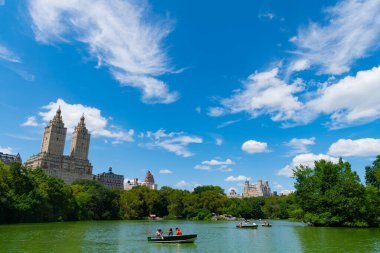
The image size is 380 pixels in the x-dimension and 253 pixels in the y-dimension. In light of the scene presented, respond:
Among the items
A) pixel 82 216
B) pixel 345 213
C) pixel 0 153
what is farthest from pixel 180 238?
pixel 0 153

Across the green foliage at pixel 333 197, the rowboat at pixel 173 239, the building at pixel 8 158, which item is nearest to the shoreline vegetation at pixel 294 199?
the green foliage at pixel 333 197

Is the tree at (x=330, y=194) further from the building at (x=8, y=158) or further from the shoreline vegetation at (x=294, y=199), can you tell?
the building at (x=8, y=158)

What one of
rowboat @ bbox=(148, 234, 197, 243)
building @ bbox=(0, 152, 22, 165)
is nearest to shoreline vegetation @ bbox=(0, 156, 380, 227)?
rowboat @ bbox=(148, 234, 197, 243)

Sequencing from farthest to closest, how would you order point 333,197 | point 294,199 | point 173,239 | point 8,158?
point 8,158 → point 294,199 → point 333,197 → point 173,239

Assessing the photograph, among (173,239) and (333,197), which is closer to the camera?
(173,239)

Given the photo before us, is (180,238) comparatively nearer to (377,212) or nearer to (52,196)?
(377,212)

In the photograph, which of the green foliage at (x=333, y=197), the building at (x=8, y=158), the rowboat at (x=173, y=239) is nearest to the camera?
the rowboat at (x=173, y=239)

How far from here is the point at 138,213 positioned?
115 m

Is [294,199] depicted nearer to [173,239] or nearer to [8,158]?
[173,239]

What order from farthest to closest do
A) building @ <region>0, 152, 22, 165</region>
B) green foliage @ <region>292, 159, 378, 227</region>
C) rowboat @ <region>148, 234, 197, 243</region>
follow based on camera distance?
1. building @ <region>0, 152, 22, 165</region>
2. green foliage @ <region>292, 159, 378, 227</region>
3. rowboat @ <region>148, 234, 197, 243</region>

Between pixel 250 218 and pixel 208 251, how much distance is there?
104925 millimetres

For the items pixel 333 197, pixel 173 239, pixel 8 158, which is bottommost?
pixel 173 239

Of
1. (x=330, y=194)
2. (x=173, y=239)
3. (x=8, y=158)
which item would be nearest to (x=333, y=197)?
(x=330, y=194)

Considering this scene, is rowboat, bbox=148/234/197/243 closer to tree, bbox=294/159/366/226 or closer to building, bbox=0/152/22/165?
tree, bbox=294/159/366/226
